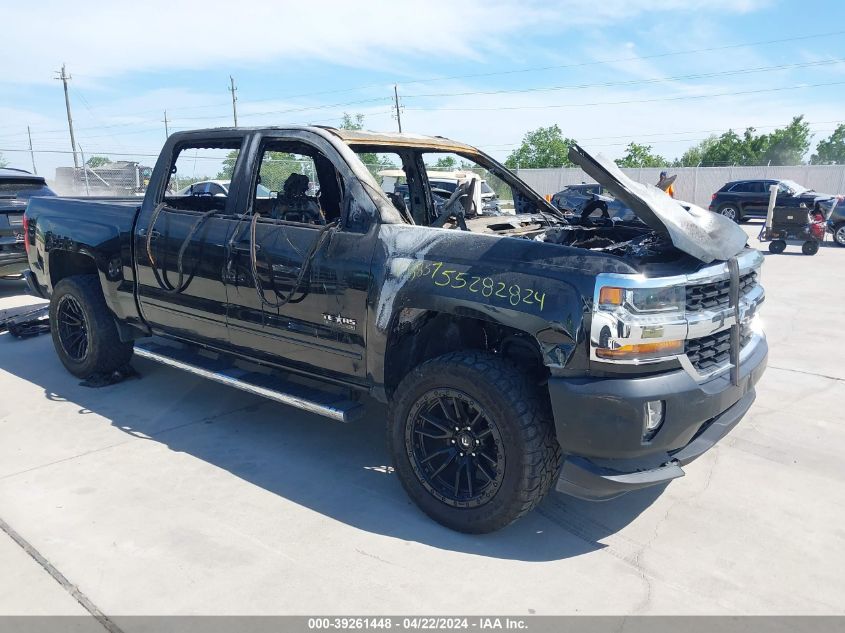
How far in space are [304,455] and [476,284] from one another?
5.77 ft

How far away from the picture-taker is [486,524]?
3.08m

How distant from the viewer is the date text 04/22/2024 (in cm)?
286

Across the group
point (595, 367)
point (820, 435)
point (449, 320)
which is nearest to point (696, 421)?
point (595, 367)

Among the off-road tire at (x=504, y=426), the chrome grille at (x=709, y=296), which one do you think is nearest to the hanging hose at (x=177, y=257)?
the off-road tire at (x=504, y=426)

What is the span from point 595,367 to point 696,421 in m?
0.54

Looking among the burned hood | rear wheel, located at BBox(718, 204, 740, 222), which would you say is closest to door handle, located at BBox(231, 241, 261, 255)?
the burned hood

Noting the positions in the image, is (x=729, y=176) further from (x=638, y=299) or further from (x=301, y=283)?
(x=638, y=299)

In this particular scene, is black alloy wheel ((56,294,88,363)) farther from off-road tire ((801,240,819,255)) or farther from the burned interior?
off-road tire ((801,240,819,255))

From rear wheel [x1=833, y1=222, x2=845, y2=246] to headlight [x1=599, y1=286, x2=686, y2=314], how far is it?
17.1 m

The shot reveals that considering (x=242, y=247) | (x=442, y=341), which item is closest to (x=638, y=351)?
(x=442, y=341)

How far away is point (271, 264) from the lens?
3785mm

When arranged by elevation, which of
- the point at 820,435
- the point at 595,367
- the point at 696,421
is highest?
the point at 595,367

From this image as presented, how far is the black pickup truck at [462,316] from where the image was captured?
9.07 ft
